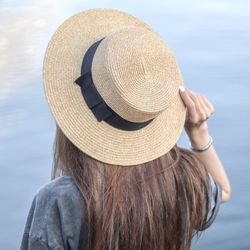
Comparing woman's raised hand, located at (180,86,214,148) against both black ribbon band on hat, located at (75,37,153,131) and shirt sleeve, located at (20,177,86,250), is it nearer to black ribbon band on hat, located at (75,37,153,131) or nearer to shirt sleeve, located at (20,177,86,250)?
black ribbon band on hat, located at (75,37,153,131)

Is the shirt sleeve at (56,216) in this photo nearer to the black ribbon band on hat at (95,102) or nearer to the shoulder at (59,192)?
the shoulder at (59,192)

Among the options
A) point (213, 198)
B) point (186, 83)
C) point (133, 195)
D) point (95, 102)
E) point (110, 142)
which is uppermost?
point (95, 102)

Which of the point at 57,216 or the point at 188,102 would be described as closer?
the point at 57,216

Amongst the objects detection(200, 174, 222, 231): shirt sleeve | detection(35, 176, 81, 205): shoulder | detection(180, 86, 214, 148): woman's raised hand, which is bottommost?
detection(200, 174, 222, 231): shirt sleeve

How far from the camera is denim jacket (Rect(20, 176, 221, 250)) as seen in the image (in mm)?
2004

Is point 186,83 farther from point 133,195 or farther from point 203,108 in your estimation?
point 133,195

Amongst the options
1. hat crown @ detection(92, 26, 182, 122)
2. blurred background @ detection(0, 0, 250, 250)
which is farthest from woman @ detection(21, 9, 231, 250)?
blurred background @ detection(0, 0, 250, 250)

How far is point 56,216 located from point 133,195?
0.21 m

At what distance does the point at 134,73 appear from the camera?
1974mm

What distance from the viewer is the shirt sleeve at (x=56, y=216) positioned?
6.57ft

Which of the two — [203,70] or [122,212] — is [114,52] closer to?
[122,212]

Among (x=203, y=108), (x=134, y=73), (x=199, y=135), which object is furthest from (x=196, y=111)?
(x=134, y=73)

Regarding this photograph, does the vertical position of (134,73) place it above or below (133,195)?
above

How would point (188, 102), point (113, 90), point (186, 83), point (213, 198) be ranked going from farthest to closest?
point (186, 83) < point (213, 198) < point (188, 102) < point (113, 90)
